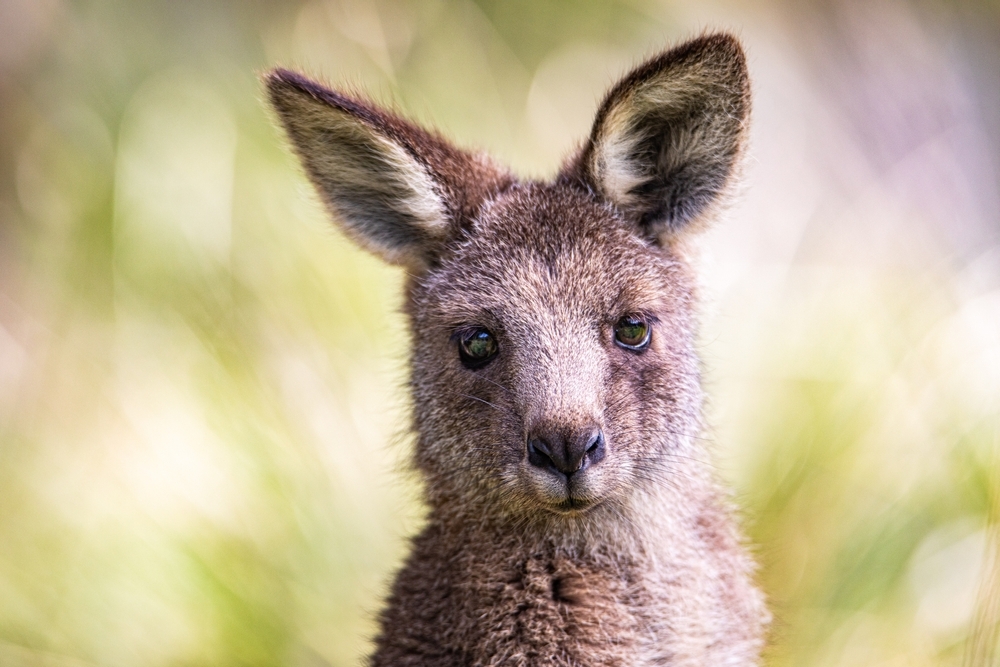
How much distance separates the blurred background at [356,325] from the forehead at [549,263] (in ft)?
1.42

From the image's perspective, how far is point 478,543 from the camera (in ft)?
10.7

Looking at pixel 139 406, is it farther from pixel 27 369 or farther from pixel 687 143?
pixel 687 143

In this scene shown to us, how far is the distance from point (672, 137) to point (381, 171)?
1.01 meters

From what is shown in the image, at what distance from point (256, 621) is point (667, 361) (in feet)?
8.34

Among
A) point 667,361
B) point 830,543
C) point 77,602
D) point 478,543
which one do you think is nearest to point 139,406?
point 77,602

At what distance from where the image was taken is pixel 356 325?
5.89 m

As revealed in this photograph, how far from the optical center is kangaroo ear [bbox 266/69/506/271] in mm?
3324

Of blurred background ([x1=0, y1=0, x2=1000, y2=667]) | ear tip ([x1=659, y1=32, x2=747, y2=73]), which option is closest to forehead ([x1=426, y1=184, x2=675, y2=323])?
blurred background ([x1=0, y1=0, x2=1000, y2=667])

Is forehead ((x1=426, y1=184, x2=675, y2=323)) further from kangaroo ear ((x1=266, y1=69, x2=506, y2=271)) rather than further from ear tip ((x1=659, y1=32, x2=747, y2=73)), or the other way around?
ear tip ((x1=659, y1=32, x2=747, y2=73))

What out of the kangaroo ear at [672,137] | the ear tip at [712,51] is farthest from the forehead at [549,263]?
the ear tip at [712,51]

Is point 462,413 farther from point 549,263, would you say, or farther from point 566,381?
point 549,263

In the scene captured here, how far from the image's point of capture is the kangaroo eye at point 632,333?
3316mm

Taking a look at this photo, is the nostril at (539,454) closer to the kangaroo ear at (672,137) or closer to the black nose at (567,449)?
the black nose at (567,449)

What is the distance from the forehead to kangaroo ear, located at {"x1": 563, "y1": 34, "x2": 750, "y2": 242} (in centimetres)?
12
